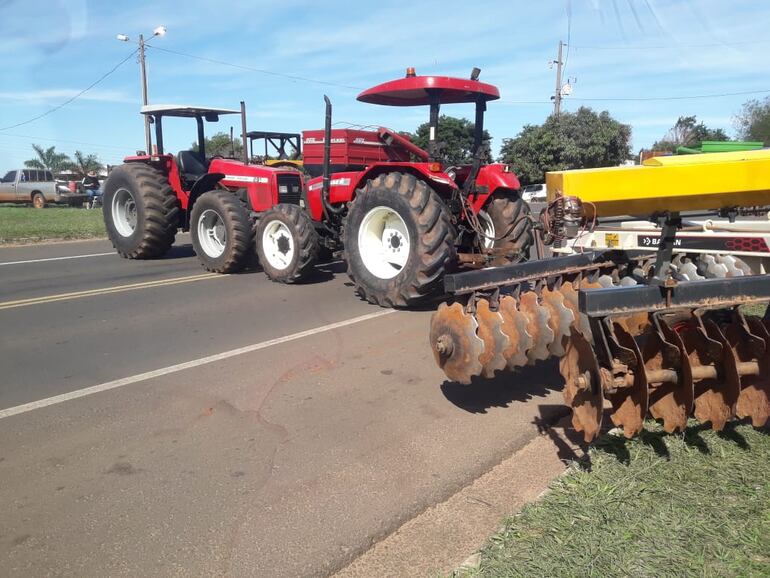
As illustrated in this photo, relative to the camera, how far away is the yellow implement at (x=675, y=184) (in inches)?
125

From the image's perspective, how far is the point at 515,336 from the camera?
3.76 metres

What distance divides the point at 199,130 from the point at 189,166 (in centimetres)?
83

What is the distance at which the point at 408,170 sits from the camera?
22.7 feet

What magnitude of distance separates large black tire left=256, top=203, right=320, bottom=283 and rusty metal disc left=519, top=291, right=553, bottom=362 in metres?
4.48

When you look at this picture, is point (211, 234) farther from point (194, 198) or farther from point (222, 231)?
point (194, 198)

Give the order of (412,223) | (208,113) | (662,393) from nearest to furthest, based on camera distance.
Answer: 1. (662,393)
2. (412,223)
3. (208,113)

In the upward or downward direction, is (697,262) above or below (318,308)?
above

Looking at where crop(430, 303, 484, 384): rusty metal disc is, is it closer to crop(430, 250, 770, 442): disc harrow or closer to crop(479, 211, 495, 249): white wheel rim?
crop(430, 250, 770, 442): disc harrow

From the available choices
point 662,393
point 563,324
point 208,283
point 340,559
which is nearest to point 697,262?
point 563,324

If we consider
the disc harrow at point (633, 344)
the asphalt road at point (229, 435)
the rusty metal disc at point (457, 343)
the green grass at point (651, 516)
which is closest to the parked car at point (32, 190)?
the asphalt road at point (229, 435)

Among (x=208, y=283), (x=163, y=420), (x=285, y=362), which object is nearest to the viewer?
(x=163, y=420)

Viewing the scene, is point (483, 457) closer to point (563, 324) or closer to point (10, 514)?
point (563, 324)

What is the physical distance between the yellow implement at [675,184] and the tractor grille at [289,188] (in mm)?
6097

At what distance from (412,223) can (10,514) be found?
14.8 feet
